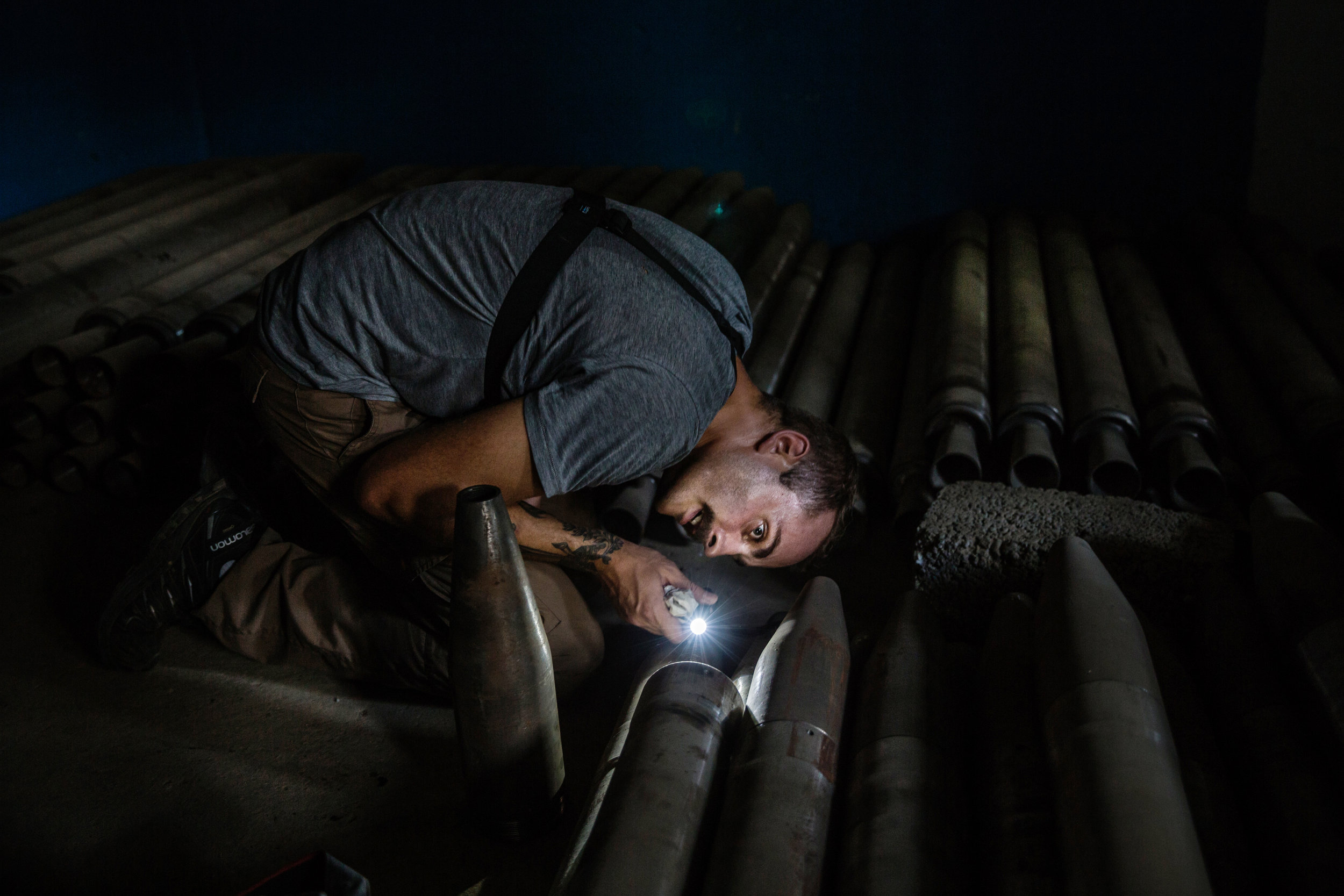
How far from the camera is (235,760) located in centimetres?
174

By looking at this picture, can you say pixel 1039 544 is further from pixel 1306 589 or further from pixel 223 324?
pixel 223 324

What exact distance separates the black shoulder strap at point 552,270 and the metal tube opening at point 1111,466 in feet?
4.06

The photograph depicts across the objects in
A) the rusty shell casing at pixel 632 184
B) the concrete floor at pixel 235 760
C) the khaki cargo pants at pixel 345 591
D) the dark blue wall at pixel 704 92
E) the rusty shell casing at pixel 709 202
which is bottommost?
the concrete floor at pixel 235 760

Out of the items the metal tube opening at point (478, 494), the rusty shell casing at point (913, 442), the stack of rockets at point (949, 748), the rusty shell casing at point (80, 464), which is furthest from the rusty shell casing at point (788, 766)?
the rusty shell casing at point (80, 464)

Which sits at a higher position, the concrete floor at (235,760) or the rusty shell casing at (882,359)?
the rusty shell casing at (882,359)

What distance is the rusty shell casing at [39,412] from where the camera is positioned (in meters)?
2.59

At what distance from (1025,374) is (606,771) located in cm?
173

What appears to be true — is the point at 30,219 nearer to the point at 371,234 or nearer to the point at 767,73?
the point at 371,234

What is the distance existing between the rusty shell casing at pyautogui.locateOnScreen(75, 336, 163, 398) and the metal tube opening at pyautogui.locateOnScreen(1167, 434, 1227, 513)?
9.73 feet

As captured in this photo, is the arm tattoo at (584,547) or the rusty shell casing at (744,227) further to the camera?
the rusty shell casing at (744,227)

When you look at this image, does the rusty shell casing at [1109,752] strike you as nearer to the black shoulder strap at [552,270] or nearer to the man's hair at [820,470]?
Answer: the man's hair at [820,470]

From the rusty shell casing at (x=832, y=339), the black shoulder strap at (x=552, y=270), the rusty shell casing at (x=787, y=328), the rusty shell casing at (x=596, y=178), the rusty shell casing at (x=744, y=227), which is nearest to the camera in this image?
the black shoulder strap at (x=552, y=270)

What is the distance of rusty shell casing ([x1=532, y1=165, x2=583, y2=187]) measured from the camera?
3.94 m

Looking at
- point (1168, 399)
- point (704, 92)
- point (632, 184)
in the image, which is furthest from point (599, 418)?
point (704, 92)
